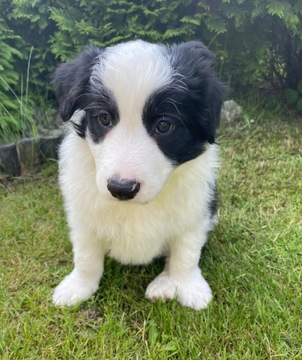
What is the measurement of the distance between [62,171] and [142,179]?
76cm

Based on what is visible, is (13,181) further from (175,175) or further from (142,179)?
(142,179)

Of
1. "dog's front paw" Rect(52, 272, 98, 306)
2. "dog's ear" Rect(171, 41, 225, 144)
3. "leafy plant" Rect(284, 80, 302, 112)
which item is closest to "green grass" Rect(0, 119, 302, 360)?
"dog's front paw" Rect(52, 272, 98, 306)

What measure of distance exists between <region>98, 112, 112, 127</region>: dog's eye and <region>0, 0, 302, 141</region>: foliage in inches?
101

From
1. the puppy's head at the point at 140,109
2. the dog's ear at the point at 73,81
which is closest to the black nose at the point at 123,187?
the puppy's head at the point at 140,109

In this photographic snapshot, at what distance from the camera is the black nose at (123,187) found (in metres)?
1.88

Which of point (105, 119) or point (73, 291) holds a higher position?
point (105, 119)

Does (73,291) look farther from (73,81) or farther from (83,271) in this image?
(73,81)

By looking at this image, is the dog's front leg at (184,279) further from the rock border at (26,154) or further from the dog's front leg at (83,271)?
the rock border at (26,154)

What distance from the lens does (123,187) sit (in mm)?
1876

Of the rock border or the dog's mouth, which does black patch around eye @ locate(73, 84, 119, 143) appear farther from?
the rock border

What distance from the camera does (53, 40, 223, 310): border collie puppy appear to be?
6.40 ft

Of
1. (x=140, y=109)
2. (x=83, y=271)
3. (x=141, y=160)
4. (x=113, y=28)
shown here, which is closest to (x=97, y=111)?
(x=140, y=109)

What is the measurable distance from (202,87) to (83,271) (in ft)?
4.26

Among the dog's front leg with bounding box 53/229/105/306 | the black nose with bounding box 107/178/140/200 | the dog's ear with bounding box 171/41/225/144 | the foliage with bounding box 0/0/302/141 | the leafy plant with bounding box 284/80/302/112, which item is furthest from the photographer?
the leafy plant with bounding box 284/80/302/112
